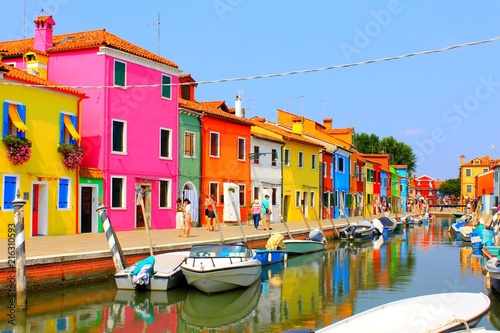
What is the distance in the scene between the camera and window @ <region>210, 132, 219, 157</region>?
104ft

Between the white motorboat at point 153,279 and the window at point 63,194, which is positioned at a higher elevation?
the window at point 63,194

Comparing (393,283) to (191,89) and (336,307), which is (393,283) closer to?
(336,307)

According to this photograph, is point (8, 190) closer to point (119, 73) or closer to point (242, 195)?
point (119, 73)

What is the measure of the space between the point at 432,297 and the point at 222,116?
21784mm

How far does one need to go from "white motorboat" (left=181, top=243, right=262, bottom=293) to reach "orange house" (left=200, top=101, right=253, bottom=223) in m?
13.3

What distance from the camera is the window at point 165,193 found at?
2812 centimetres

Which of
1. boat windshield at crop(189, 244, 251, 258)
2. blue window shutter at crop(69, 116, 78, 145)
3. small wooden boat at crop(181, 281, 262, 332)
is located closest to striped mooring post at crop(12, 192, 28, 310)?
small wooden boat at crop(181, 281, 262, 332)

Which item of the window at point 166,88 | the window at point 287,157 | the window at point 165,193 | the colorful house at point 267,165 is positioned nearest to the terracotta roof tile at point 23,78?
the window at point 166,88

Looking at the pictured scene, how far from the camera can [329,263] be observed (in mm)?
24219

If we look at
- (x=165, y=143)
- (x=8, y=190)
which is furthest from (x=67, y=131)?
(x=165, y=143)

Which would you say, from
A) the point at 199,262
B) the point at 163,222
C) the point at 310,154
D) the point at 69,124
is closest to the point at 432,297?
the point at 199,262

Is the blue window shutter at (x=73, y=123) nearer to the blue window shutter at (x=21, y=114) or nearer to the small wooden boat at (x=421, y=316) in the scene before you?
the blue window shutter at (x=21, y=114)

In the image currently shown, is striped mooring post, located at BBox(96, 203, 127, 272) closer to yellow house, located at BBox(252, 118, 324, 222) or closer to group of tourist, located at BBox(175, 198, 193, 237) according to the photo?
group of tourist, located at BBox(175, 198, 193, 237)

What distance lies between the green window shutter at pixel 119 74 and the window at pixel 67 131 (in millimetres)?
3067
